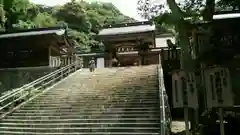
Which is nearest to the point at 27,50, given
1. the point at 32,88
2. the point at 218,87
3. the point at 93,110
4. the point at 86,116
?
the point at 32,88

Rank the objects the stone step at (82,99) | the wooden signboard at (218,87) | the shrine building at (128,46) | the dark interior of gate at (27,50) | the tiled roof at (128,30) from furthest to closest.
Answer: the tiled roof at (128,30) < the shrine building at (128,46) < the dark interior of gate at (27,50) < the stone step at (82,99) < the wooden signboard at (218,87)

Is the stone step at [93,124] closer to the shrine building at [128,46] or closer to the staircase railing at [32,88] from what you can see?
the staircase railing at [32,88]

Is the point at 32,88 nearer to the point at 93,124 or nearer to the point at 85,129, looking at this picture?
the point at 93,124

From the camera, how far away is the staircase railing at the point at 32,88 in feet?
43.9

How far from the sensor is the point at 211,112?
12.1m

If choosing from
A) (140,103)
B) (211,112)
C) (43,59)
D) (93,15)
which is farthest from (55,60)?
(93,15)

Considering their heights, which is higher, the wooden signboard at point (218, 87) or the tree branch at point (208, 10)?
the tree branch at point (208, 10)

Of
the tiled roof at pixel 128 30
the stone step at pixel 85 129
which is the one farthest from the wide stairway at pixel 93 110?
the tiled roof at pixel 128 30

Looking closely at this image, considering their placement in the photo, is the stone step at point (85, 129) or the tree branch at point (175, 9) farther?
the tree branch at point (175, 9)

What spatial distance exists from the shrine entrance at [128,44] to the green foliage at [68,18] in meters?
3.80

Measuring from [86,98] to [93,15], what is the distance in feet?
171

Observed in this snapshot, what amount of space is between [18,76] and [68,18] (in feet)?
114

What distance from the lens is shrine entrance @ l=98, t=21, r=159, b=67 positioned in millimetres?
25956

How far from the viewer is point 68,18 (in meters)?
54.8
